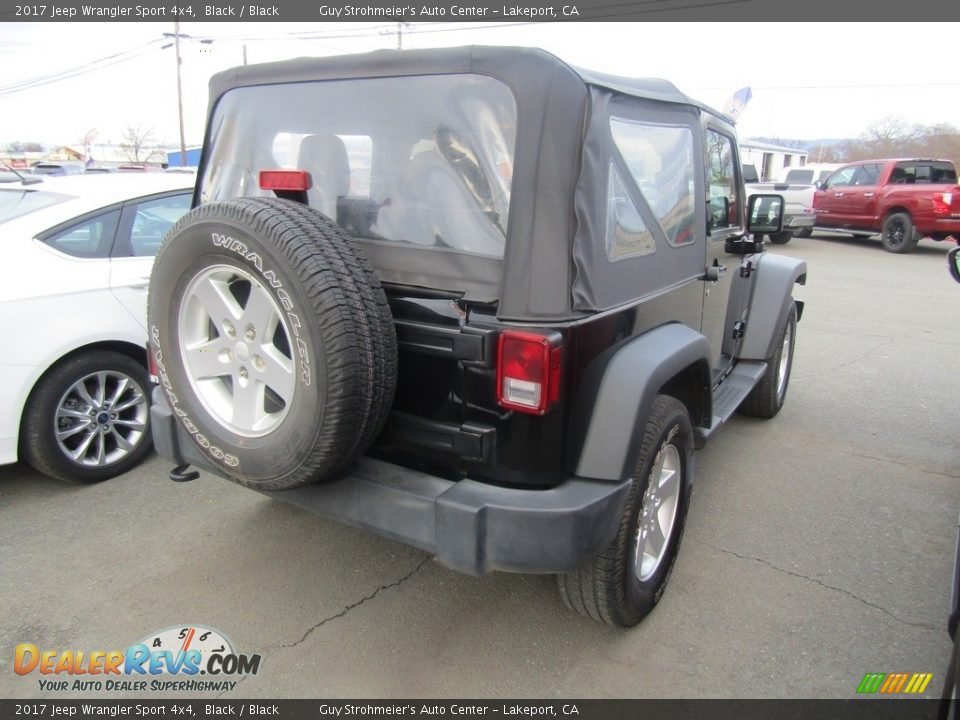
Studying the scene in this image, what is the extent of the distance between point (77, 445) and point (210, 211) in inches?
87.7

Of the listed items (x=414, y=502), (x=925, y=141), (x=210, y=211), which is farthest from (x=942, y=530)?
(x=925, y=141)

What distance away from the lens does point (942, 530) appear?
11.2 feet

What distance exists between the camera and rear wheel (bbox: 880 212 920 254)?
14.4 metres

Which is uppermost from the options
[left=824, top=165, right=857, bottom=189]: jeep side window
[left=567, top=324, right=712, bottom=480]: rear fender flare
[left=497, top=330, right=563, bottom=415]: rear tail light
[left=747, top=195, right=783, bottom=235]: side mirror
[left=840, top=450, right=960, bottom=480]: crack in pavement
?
[left=824, top=165, right=857, bottom=189]: jeep side window

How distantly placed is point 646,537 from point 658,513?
0.45 ft

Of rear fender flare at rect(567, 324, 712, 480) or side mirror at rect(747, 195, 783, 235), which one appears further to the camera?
side mirror at rect(747, 195, 783, 235)

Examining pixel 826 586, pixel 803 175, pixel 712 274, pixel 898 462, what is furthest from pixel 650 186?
pixel 803 175

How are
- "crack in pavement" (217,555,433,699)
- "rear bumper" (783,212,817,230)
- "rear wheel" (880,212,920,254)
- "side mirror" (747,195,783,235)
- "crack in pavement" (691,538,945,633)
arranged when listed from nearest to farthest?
"crack in pavement" (217,555,433,699)
"crack in pavement" (691,538,945,633)
"side mirror" (747,195,783,235)
"rear wheel" (880,212,920,254)
"rear bumper" (783,212,817,230)

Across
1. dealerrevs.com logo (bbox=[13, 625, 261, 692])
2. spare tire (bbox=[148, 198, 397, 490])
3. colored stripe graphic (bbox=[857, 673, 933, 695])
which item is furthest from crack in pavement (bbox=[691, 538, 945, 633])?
dealerrevs.com logo (bbox=[13, 625, 261, 692])

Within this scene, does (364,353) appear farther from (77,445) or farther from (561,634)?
(77,445)

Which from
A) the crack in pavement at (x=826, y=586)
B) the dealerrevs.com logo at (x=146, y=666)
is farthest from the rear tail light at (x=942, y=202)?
the dealerrevs.com logo at (x=146, y=666)

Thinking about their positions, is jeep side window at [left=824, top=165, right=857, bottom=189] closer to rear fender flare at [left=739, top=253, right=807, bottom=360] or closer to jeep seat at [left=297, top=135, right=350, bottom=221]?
rear fender flare at [left=739, top=253, right=807, bottom=360]

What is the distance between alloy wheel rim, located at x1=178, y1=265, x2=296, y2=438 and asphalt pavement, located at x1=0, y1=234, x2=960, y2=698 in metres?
0.94

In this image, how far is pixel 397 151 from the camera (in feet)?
7.84
